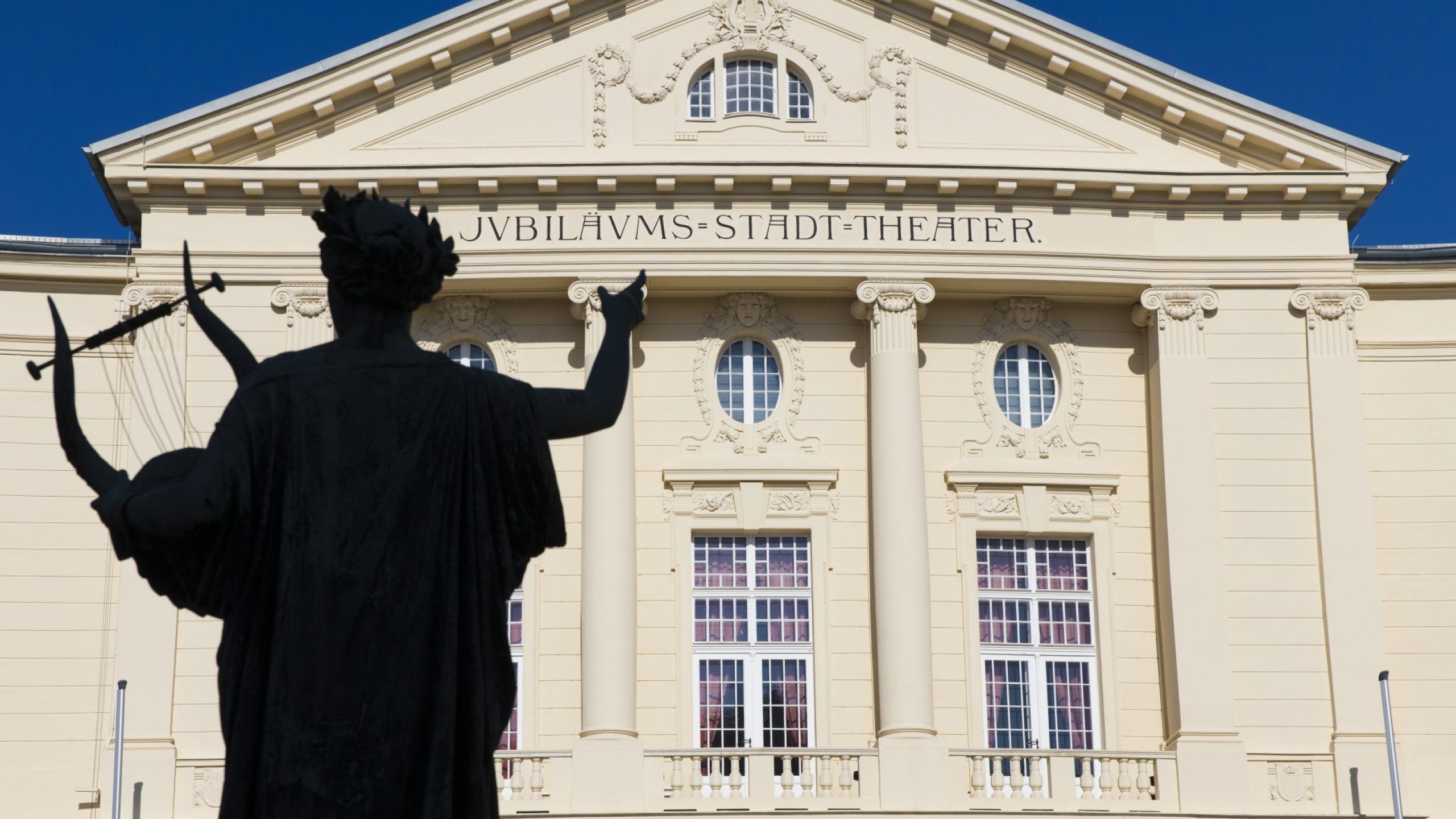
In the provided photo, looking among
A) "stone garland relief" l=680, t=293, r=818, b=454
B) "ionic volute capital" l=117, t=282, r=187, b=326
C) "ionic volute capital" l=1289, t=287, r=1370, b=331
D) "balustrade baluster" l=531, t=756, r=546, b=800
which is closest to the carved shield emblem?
"ionic volute capital" l=1289, t=287, r=1370, b=331

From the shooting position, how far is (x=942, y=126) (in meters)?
27.9

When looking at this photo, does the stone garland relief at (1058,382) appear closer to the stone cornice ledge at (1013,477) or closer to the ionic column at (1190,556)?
the stone cornice ledge at (1013,477)

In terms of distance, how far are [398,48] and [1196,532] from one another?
447 inches

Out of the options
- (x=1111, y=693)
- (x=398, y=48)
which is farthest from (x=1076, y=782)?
(x=398, y=48)

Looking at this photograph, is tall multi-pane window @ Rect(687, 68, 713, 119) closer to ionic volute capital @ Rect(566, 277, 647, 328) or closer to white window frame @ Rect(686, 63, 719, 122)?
white window frame @ Rect(686, 63, 719, 122)

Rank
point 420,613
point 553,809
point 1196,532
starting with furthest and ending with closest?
point 1196,532 < point 553,809 < point 420,613

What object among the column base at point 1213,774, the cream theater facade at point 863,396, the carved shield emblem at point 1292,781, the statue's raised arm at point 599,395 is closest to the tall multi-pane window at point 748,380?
the cream theater facade at point 863,396

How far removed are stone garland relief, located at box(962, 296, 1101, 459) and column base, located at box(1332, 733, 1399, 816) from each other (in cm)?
470

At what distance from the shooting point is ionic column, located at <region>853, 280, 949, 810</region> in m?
25.2

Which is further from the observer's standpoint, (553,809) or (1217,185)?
(1217,185)

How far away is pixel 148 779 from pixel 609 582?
5.61m

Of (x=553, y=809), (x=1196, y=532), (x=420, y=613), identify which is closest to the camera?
(x=420, y=613)

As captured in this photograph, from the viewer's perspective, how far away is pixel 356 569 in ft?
15.2

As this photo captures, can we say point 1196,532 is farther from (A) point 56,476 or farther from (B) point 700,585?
(A) point 56,476
